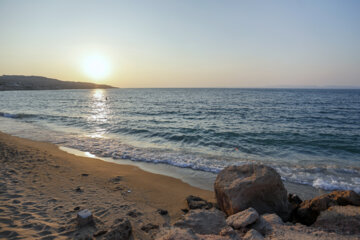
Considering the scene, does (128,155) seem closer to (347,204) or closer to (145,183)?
(145,183)

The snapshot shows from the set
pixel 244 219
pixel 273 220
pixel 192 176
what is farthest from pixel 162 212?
pixel 192 176

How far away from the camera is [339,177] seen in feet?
27.2

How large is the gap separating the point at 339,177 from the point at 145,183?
8073mm

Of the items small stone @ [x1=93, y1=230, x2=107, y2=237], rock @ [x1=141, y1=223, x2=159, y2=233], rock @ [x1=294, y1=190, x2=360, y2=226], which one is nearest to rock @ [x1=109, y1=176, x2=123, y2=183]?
rock @ [x1=141, y1=223, x2=159, y2=233]

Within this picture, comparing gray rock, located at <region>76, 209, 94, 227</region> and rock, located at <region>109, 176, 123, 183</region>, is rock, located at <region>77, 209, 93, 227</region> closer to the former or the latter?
gray rock, located at <region>76, 209, 94, 227</region>

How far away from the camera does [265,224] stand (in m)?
4.02

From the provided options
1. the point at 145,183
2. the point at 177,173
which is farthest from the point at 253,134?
the point at 145,183

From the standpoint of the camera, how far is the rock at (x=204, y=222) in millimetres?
4109

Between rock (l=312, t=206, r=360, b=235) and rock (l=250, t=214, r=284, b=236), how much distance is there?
88 centimetres

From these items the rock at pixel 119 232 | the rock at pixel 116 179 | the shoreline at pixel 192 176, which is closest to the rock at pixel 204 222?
the rock at pixel 119 232

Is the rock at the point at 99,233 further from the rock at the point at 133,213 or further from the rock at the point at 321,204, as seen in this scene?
the rock at the point at 321,204

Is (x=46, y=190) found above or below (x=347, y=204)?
below

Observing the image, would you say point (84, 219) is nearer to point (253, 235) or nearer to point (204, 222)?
point (204, 222)

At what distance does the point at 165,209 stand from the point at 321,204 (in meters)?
3.93
